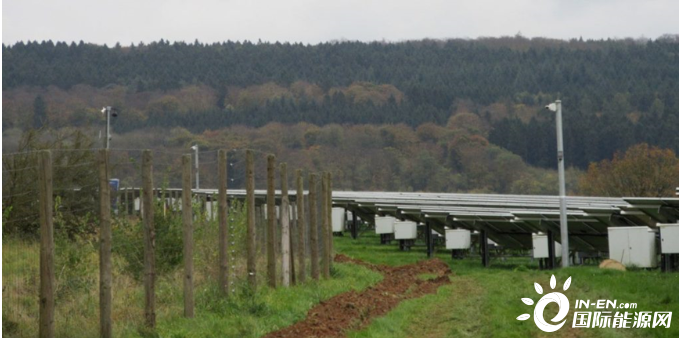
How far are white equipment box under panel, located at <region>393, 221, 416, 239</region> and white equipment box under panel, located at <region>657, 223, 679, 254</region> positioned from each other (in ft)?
53.0

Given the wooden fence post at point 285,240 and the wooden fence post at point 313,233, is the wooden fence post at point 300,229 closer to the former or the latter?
the wooden fence post at point 313,233

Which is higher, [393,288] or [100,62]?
[100,62]

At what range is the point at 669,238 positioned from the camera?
2469cm

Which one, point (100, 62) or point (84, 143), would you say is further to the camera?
point (100, 62)

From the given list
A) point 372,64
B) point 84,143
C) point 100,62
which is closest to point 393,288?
point 84,143

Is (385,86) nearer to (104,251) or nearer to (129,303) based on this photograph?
(129,303)

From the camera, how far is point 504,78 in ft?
432

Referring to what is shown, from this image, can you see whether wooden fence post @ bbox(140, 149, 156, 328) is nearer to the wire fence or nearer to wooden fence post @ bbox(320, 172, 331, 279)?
the wire fence

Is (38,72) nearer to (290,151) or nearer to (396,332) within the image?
(290,151)

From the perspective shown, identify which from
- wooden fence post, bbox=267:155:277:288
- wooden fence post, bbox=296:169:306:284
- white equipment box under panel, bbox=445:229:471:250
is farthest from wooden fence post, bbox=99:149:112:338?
white equipment box under panel, bbox=445:229:471:250

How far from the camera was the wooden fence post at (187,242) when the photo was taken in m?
16.1

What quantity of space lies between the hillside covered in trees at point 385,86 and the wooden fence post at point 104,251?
67.5 metres

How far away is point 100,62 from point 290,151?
34627mm

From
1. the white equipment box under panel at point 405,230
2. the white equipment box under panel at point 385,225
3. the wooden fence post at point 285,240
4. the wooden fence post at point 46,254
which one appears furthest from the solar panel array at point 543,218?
the wooden fence post at point 46,254
